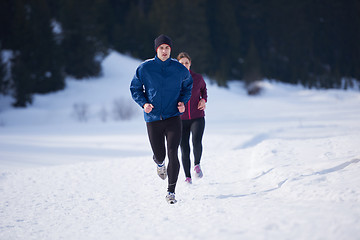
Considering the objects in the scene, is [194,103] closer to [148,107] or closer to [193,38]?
[148,107]

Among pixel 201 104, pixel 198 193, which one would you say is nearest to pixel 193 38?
pixel 201 104

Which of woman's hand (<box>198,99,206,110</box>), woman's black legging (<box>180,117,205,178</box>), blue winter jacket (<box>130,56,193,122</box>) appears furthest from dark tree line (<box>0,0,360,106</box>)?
blue winter jacket (<box>130,56,193,122</box>)

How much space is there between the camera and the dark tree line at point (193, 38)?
70.1ft

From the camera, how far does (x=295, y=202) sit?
10.8ft

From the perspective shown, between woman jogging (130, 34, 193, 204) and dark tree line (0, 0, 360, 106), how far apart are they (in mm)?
17710

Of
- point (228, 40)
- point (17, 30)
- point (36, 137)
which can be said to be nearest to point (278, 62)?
point (228, 40)

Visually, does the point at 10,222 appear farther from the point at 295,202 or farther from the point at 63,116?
the point at 63,116

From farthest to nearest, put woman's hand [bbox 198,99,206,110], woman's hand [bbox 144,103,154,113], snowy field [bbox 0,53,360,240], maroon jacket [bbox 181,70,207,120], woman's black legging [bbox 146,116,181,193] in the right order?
maroon jacket [bbox 181,70,207,120] < woman's hand [bbox 198,99,206,110] < woman's black legging [bbox 146,116,181,193] < woman's hand [bbox 144,103,154,113] < snowy field [bbox 0,53,360,240]

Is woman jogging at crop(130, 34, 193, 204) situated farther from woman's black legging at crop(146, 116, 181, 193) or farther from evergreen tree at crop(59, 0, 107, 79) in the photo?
evergreen tree at crop(59, 0, 107, 79)

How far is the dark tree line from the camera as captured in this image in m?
21.4

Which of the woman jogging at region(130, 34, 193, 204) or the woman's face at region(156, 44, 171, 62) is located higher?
the woman's face at region(156, 44, 171, 62)

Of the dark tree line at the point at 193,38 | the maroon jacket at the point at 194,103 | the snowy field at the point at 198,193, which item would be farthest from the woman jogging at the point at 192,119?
the dark tree line at the point at 193,38

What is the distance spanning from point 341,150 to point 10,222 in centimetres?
523

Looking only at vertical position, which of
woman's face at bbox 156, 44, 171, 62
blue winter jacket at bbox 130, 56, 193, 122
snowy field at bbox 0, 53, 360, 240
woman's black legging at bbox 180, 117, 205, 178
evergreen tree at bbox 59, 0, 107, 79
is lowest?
snowy field at bbox 0, 53, 360, 240
